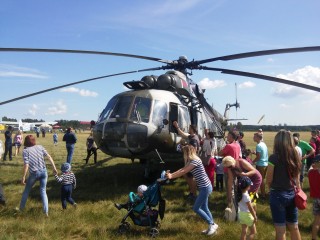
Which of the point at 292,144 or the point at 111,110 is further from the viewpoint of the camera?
the point at 111,110

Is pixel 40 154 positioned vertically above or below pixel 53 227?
above

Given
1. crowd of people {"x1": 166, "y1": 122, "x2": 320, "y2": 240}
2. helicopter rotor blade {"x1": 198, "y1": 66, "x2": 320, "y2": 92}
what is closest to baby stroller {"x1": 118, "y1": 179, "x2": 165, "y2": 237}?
crowd of people {"x1": 166, "y1": 122, "x2": 320, "y2": 240}

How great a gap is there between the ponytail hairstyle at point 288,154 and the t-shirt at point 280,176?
0.16 feet

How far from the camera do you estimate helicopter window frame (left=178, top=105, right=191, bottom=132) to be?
30.8 feet

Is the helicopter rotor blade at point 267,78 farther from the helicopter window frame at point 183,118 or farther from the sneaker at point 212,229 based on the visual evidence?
the sneaker at point 212,229

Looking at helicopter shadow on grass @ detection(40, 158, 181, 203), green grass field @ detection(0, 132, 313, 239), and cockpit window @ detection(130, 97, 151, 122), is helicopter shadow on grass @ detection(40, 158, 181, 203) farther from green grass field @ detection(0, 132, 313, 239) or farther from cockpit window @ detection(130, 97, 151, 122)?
cockpit window @ detection(130, 97, 151, 122)

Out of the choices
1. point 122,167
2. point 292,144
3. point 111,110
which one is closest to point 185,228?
point 292,144

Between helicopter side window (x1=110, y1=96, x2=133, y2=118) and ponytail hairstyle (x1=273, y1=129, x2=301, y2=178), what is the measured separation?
478cm

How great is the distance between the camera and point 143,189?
224 inches

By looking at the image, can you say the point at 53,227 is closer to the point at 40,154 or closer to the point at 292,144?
the point at 40,154

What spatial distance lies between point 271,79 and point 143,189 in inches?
142

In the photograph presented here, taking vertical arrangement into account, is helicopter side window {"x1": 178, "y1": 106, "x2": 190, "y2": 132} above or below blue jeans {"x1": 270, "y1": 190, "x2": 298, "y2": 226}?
above

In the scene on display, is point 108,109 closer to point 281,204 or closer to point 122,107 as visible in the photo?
point 122,107

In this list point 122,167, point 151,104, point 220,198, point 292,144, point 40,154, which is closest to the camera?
point 292,144
